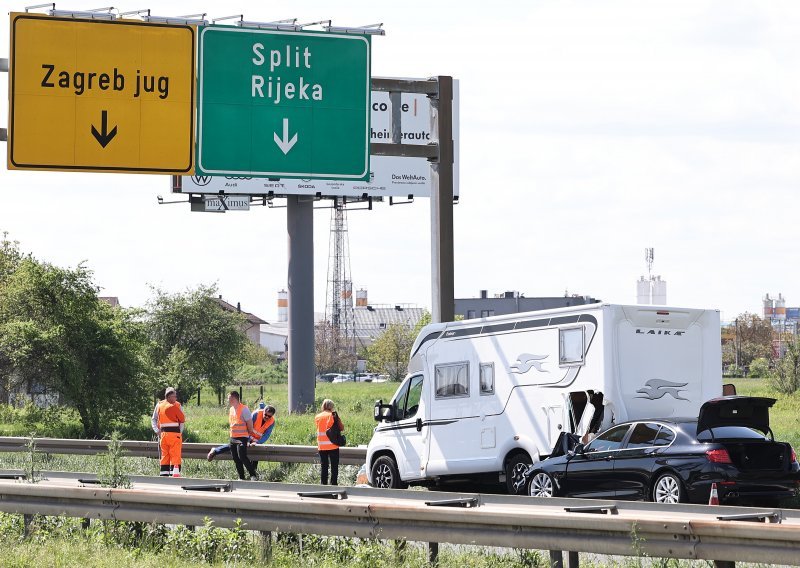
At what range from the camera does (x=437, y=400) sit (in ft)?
67.1

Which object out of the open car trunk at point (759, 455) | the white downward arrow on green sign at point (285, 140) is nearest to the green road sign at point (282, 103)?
the white downward arrow on green sign at point (285, 140)

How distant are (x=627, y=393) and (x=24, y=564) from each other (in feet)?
29.7

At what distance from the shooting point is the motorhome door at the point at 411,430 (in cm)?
2067

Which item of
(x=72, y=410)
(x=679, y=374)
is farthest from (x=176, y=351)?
(x=679, y=374)

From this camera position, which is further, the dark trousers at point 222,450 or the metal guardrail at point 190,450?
the dark trousers at point 222,450

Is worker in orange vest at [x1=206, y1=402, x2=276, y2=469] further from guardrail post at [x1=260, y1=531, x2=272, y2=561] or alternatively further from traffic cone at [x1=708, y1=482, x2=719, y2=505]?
guardrail post at [x1=260, y1=531, x2=272, y2=561]

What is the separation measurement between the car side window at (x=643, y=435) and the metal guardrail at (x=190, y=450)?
8003mm

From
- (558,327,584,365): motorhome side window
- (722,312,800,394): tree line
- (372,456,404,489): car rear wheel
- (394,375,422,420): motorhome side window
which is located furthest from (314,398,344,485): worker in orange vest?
(722,312,800,394): tree line

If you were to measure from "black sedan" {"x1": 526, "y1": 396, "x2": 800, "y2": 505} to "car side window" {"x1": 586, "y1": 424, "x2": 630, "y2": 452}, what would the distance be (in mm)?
13

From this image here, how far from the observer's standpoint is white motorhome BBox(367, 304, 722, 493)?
701 inches

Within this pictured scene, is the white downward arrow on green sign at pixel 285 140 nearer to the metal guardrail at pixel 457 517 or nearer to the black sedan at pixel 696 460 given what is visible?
the metal guardrail at pixel 457 517

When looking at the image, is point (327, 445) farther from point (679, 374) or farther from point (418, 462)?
point (679, 374)

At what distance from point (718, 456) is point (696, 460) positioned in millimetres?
263

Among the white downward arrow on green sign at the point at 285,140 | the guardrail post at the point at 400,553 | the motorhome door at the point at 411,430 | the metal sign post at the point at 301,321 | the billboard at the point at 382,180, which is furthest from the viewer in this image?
the metal sign post at the point at 301,321
